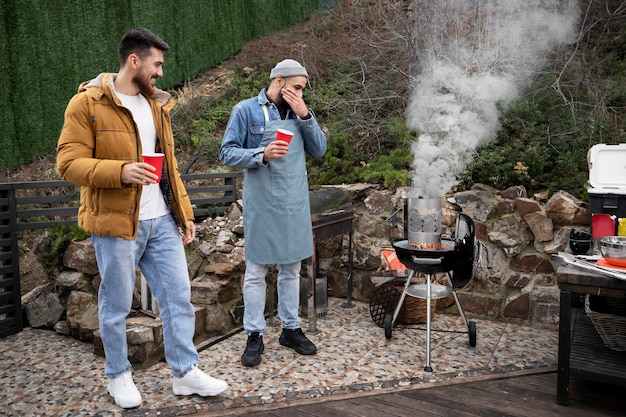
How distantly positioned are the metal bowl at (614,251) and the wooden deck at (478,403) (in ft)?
2.59

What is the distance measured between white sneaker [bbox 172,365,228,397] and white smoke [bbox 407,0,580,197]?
98.9 inches

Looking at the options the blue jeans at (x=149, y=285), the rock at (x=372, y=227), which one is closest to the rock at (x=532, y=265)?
the rock at (x=372, y=227)

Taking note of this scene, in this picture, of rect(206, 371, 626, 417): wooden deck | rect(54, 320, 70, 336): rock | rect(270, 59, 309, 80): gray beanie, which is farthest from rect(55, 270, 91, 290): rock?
rect(270, 59, 309, 80): gray beanie

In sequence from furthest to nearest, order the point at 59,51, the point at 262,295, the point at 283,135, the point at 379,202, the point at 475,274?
the point at 59,51 → the point at 379,202 → the point at 475,274 → the point at 262,295 → the point at 283,135

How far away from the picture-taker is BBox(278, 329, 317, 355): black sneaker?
3.54 metres

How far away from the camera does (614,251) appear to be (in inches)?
110


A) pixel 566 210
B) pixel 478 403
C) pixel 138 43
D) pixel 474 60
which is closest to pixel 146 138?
pixel 138 43

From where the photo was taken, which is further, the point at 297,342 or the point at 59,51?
the point at 59,51

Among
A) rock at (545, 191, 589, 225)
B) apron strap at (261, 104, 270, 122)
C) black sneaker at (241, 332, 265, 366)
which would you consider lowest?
black sneaker at (241, 332, 265, 366)

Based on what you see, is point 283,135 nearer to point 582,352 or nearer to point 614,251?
point 614,251

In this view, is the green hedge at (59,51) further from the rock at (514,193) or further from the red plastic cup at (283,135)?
the rock at (514,193)

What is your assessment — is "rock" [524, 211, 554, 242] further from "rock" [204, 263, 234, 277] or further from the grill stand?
"rock" [204, 263, 234, 277]

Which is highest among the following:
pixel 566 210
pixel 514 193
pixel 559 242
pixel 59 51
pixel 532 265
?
pixel 59 51

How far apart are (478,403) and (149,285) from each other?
1.91 m
